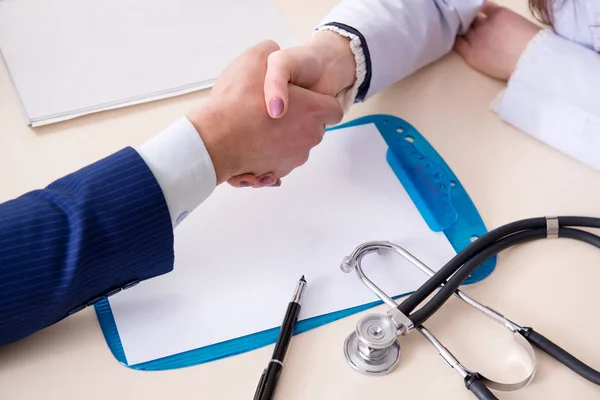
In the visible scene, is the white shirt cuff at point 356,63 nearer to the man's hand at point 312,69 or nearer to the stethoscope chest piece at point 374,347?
the man's hand at point 312,69

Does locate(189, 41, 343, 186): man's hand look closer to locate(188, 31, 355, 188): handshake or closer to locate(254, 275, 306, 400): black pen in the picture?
locate(188, 31, 355, 188): handshake

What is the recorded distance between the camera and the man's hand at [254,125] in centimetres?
69

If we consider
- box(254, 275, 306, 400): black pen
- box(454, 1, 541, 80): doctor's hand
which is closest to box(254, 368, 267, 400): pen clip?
box(254, 275, 306, 400): black pen

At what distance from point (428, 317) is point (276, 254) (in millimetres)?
168

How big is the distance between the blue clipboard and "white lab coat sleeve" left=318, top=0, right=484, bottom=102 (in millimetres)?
59

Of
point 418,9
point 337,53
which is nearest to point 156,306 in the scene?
point 337,53

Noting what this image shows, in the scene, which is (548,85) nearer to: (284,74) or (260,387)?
(284,74)

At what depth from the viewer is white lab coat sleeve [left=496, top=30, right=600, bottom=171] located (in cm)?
80

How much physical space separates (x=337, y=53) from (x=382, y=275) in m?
0.29

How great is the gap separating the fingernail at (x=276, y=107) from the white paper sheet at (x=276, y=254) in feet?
0.32

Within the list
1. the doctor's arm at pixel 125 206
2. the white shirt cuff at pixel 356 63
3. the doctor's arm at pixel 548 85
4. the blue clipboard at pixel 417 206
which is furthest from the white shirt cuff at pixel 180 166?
the doctor's arm at pixel 548 85

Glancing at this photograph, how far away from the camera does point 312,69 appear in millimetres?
768

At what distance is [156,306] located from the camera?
64 centimetres

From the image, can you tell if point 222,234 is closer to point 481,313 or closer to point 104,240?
point 104,240
